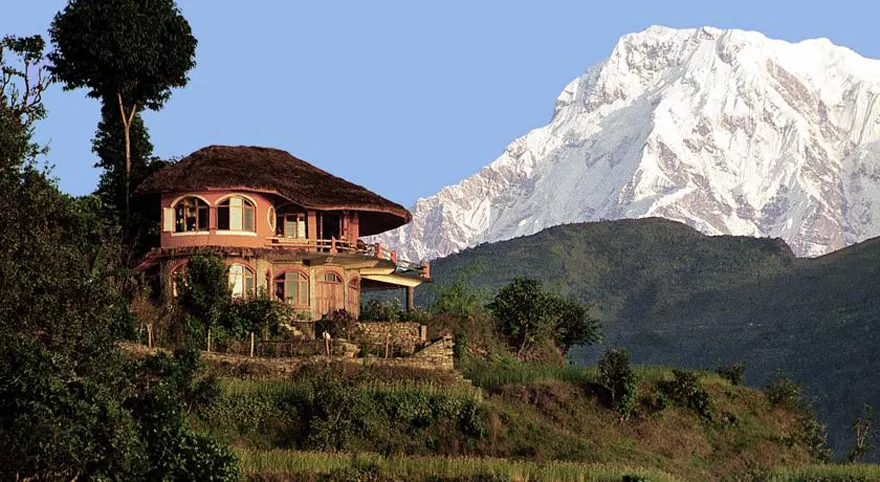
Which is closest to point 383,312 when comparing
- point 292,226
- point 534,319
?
point 292,226

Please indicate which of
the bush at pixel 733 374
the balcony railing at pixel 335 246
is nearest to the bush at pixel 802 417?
the bush at pixel 733 374

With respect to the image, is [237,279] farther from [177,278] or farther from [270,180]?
[270,180]

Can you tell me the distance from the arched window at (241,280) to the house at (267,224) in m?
0.03

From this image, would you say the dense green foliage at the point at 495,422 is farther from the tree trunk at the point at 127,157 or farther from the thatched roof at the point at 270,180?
the tree trunk at the point at 127,157

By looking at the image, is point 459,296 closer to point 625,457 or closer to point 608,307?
point 625,457

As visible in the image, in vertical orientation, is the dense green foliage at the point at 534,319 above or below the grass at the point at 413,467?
above

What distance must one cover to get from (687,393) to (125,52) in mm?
23019

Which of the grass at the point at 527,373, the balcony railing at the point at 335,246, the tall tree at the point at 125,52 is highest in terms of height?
the tall tree at the point at 125,52

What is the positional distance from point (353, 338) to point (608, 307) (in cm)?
11616

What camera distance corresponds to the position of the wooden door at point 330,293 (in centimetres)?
5847

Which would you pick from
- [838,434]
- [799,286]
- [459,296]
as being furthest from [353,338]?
[799,286]

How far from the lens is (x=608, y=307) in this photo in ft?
554

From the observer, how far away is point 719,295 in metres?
166

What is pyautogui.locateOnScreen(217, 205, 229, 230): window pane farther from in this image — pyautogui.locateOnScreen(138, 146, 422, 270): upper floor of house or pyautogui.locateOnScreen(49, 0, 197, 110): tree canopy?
pyautogui.locateOnScreen(49, 0, 197, 110): tree canopy
